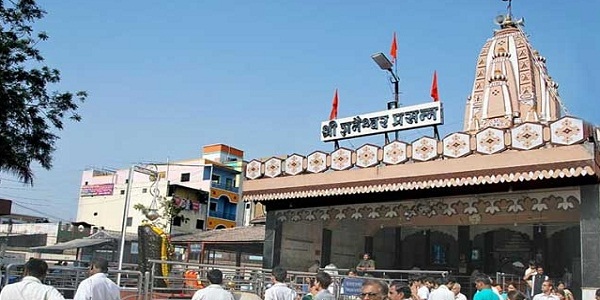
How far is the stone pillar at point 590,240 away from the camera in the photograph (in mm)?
12062

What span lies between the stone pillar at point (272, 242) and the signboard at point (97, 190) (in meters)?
41.8

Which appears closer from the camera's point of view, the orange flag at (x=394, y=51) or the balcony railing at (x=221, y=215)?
the orange flag at (x=394, y=51)

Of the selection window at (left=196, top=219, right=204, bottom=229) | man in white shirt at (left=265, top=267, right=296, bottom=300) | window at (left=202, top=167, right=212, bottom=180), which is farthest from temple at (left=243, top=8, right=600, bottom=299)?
window at (left=202, top=167, right=212, bottom=180)

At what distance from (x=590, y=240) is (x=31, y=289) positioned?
11.1 metres

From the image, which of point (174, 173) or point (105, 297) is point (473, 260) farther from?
point (174, 173)

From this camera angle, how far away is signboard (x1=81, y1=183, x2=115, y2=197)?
56.5 meters

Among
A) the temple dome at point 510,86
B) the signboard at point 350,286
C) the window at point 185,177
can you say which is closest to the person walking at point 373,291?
the signboard at point 350,286

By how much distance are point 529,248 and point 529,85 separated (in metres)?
5.63

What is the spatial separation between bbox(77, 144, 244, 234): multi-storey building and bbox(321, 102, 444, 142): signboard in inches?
1278

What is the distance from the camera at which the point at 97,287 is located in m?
5.65

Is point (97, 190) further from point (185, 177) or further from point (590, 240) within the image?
point (590, 240)

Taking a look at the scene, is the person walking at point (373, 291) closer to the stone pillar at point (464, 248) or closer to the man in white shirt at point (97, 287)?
the man in white shirt at point (97, 287)

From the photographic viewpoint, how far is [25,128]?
411 inches

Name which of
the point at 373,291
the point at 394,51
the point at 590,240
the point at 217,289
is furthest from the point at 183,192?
the point at 373,291
